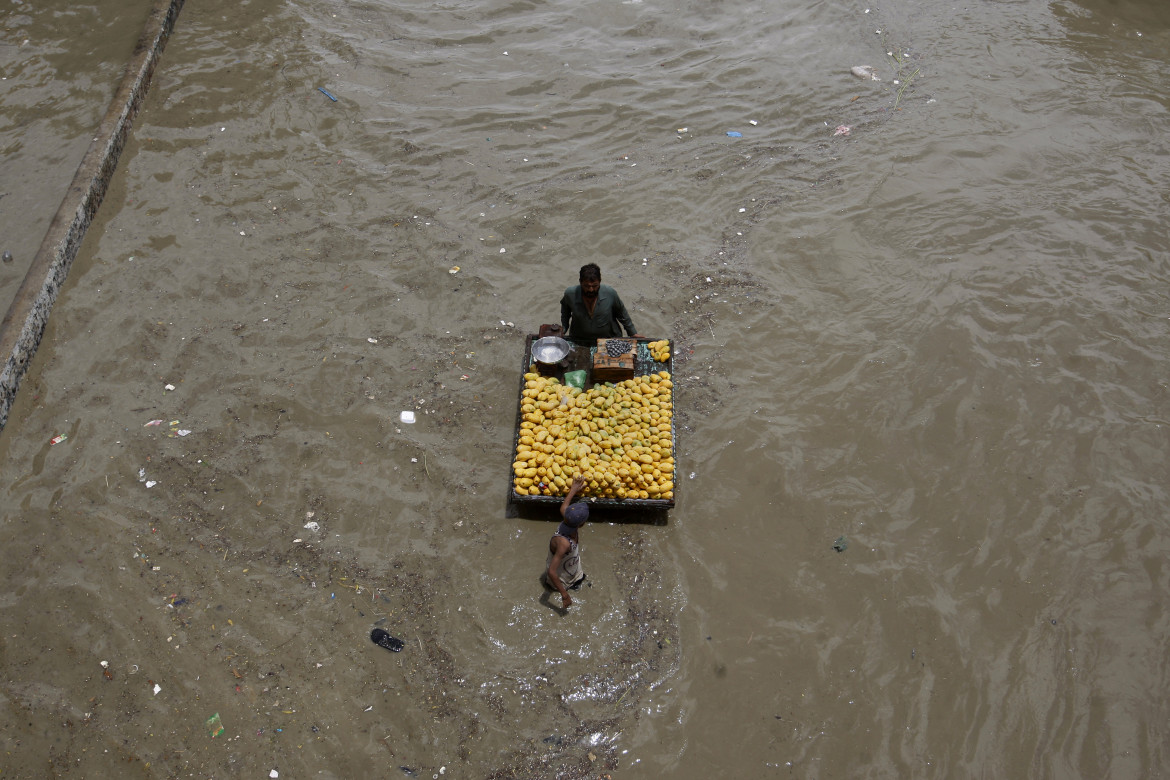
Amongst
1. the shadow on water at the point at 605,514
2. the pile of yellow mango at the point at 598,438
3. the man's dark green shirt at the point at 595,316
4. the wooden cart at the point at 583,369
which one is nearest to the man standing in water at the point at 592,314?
the man's dark green shirt at the point at 595,316

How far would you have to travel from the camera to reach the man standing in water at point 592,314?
680 cm

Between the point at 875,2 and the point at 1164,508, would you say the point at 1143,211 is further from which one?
the point at 875,2

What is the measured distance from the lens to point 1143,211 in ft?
30.3

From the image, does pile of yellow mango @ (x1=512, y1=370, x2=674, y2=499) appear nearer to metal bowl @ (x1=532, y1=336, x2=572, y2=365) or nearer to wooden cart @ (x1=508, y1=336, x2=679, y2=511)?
wooden cart @ (x1=508, y1=336, x2=679, y2=511)

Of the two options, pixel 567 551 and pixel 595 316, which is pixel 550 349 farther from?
pixel 567 551

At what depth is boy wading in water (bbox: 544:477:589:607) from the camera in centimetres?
538

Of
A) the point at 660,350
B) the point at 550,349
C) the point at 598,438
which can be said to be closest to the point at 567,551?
the point at 598,438

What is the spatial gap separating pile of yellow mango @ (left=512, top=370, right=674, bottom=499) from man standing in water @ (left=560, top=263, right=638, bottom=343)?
0.61 metres

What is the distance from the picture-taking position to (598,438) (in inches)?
246

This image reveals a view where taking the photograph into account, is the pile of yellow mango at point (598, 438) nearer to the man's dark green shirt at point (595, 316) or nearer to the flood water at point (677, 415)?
the flood water at point (677, 415)

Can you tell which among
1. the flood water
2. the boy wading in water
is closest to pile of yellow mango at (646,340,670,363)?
the flood water

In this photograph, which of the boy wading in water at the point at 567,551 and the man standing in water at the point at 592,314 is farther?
the man standing in water at the point at 592,314

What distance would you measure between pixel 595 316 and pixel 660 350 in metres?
0.72

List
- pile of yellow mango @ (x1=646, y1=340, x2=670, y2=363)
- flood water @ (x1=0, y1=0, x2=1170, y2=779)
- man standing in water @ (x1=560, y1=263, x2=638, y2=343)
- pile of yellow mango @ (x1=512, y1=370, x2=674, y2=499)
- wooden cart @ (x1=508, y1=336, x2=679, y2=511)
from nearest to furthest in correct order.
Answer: flood water @ (x1=0, y1=0, x2=1170, y2=779) → pile of yellow mango @ (x1=512, y1=370, x2=674, y2=499) → wooden cart @ (x1=508, y1=336, x2=679, y2=511) → man standing in water @ (x1=560, y1=263, x2=638, y2=343) → pile of yellow mango @ (x1=646, y1=340, x2=670, y2=363)
